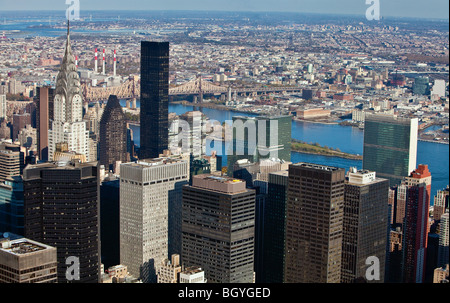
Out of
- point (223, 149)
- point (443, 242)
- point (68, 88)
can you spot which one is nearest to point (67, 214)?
point (443, 242)

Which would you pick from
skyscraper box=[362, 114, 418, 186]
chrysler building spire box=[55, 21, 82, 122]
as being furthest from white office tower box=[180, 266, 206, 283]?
chrysler building spire box=[55, 21, 82, 122]

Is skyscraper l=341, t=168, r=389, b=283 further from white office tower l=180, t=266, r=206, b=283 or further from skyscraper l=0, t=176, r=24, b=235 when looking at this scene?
skyscraper l=0, t=176, r=24, b=235

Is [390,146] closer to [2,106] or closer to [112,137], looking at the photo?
[112,137]

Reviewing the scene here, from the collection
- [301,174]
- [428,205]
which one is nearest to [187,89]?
[428,205]

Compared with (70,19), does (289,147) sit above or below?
below

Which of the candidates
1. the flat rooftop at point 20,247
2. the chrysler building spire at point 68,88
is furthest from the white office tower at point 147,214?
the chrysler building spire at point 68,88

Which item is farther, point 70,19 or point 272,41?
point 272,41

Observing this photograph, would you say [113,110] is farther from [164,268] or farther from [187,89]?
[164,268]
